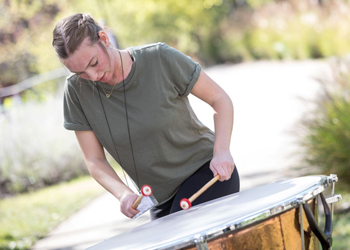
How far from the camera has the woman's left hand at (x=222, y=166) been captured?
2.25 m

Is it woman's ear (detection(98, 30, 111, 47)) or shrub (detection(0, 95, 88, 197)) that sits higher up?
woman's ear (detection(98, 30, 111, 47))

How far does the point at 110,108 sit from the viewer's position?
2.40 metres

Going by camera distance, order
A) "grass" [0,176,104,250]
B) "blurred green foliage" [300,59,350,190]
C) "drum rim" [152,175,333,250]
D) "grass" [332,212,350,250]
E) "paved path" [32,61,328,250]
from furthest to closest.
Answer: "grass" [0,176,104,250] < "paved path" [32,61,328,250] < "blurred green foliage" [300,59,350,190] < "grass" [332,212,350,250] < "drum rim" [152,175,333,250]

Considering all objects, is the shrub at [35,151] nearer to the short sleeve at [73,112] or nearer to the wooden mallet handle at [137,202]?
the short sleeve at [73,112]

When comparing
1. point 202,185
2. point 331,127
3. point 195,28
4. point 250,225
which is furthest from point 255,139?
point 195,28

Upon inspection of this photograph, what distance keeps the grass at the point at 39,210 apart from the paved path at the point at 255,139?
0.62 ft

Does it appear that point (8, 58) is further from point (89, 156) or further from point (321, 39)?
point (89, 156)

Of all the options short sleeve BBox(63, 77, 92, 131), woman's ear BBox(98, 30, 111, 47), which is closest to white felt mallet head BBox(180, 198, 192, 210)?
short sleeve BBox(63, 77, 92, 131)

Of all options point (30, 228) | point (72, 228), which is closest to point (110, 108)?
point (72, 228)

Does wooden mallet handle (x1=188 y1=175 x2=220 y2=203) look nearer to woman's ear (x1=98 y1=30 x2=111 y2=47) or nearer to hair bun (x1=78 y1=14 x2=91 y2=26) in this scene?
woman's ear (x1=98 y1=30 x2=111 y2=47)

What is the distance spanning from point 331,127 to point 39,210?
383 cm

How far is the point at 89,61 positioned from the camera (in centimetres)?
220

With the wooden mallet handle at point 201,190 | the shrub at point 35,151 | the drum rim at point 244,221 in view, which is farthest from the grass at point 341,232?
the shrub at point 35,151

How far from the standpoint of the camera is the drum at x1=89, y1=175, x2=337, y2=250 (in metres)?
1.72
